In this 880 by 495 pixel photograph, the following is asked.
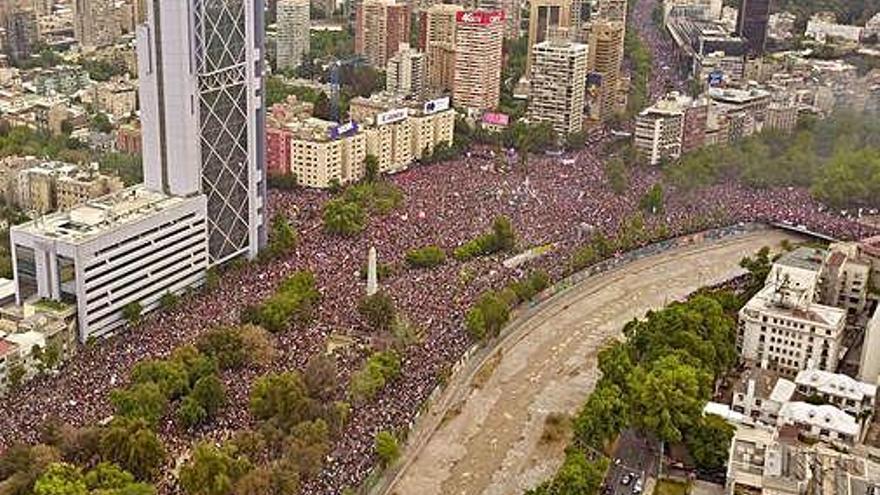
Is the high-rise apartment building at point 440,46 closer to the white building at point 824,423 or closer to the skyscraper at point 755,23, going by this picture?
the skyscraper at point 755,23

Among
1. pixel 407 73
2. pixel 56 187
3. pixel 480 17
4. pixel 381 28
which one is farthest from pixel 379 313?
pixel 381 28

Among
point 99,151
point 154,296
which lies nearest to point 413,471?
point 154,296

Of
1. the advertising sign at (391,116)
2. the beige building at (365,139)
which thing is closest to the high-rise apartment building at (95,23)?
the beige building at (365,139)


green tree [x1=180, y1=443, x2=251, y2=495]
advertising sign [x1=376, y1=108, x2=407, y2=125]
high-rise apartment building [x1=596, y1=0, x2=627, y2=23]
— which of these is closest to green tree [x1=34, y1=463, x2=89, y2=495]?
green tree [x1=180, y1=443, x2=251, y2=495]

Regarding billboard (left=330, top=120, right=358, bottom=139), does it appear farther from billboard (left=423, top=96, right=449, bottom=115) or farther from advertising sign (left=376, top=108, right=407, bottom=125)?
billboard (left=423, top=96, right=449, bottom=115)

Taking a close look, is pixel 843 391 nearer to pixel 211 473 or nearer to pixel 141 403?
pixel 211 473
